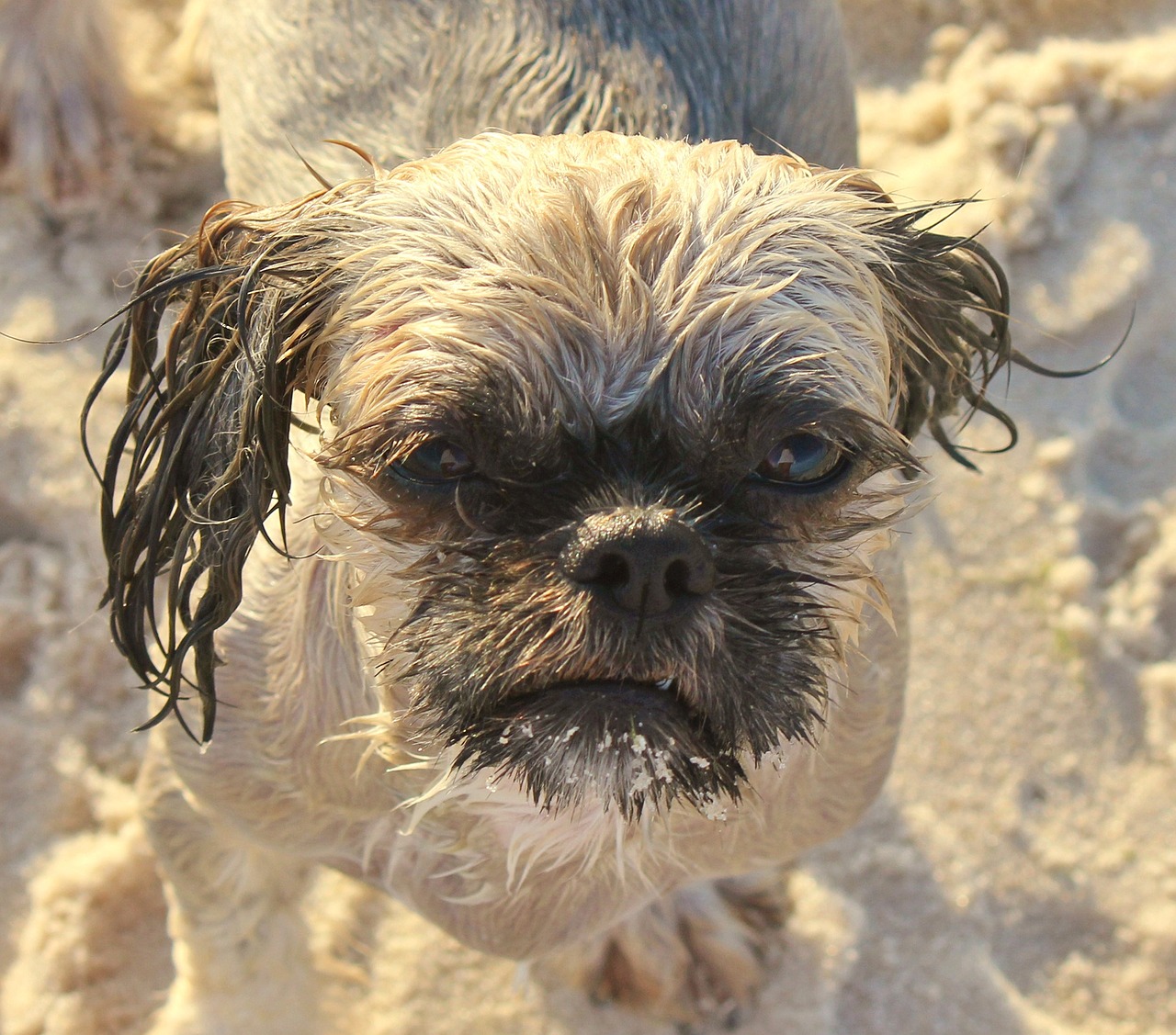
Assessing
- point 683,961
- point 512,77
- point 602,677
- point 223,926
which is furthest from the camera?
point 683,961

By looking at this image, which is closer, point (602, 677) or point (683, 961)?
point (602, 677)

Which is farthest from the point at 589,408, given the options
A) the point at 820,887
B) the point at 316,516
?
the point at 820,887

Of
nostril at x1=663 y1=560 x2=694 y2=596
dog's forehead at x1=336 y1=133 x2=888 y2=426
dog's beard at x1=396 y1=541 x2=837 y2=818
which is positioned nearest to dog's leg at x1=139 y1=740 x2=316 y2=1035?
dog's beard at x1=396 y1=541 x2=837 y2=818

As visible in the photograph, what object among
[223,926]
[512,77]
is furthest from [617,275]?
[223,926]

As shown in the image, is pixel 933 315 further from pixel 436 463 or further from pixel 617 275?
pixel 436 463

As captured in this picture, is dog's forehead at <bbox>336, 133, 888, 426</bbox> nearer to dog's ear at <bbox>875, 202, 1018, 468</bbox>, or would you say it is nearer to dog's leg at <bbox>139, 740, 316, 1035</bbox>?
dog's ear at <bbox>875, 202, 1018, 468</bbox>

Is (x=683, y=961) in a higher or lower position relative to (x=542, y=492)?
lower
